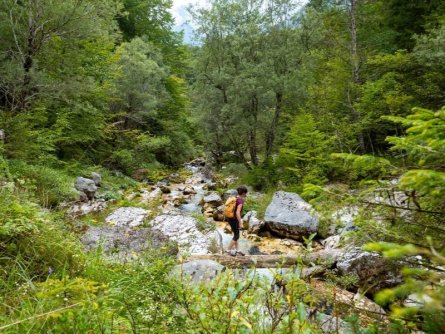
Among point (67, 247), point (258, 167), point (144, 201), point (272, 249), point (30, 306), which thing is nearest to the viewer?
point (30, 306)

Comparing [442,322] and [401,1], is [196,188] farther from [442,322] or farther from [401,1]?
[442,322]

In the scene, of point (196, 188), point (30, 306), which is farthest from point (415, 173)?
point (196, 188)

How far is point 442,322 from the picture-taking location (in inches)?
46.7

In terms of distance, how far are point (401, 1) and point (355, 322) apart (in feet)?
64.7

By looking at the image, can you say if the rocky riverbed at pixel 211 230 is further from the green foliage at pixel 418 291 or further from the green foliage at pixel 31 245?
the green foliage at pixel 418 291

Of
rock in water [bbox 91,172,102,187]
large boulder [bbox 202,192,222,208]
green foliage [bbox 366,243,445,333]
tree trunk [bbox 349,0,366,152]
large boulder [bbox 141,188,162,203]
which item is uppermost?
tree trunk [bbox 349,0,366,152]

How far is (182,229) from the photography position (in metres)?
10.5

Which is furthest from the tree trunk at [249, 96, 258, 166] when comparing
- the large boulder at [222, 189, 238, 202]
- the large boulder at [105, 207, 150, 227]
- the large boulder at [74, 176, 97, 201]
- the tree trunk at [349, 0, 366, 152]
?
the large boulder at [74, 176, 97, 201]

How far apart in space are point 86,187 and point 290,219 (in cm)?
775

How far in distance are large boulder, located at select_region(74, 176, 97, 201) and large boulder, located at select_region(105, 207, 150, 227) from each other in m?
1.73

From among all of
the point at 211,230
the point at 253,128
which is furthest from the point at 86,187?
the point at 253,128

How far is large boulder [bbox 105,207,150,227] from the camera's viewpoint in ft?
35.4

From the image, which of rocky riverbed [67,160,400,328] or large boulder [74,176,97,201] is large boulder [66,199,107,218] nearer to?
rocky riverbed [67,160,400,328]

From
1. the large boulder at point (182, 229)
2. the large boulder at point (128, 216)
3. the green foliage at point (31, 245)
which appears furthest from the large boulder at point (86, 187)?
the green foliage at point (31, 245)
